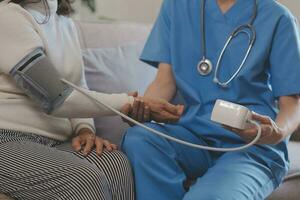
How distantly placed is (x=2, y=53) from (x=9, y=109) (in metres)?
0.15

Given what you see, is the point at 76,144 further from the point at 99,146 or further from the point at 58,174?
the point at 58,174

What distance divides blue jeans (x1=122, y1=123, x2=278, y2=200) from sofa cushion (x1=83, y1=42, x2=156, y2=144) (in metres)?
0.26

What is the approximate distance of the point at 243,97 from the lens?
1.22m

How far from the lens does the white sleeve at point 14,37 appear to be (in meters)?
1.10

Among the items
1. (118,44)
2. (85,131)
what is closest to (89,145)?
(85,131)

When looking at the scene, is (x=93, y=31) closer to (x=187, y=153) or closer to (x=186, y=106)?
(x=186, y=106)

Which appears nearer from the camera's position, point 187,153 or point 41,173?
point 41,173

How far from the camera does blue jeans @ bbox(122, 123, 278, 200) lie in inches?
40.3

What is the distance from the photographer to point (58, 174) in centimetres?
101

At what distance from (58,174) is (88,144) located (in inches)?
7.3

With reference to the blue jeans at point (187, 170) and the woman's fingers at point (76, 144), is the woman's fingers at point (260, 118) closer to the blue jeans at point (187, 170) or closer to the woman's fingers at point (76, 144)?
the blue jeans at point (187, 170)

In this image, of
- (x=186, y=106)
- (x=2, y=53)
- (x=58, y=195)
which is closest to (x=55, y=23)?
(x=2, y=53)

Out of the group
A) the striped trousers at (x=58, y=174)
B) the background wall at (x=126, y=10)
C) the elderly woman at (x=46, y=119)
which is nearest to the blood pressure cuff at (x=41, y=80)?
the elderly woman at (x=46, y=119)

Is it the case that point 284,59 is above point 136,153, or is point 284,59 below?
above
